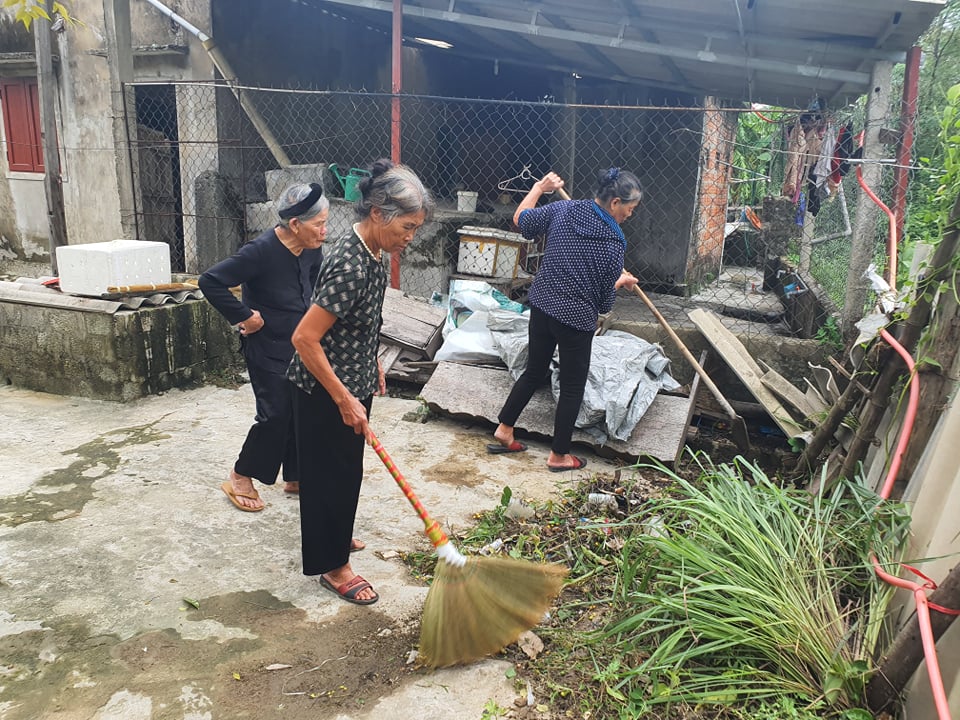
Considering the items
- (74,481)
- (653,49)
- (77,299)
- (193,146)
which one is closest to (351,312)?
(74,481)

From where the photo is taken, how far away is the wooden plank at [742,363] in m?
4.59

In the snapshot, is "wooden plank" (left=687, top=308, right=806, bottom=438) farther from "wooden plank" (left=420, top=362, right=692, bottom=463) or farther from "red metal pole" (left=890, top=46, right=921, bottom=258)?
"red metal pole" (left=890, top=46, right=921, bottom=258)

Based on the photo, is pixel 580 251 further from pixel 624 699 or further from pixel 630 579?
pixel 624 699

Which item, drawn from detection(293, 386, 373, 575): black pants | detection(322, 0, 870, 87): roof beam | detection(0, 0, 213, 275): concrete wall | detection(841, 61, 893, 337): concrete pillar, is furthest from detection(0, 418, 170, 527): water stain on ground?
detection(0, 0, 213, 275): concrete wall

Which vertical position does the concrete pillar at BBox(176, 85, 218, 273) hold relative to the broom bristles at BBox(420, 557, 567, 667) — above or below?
above

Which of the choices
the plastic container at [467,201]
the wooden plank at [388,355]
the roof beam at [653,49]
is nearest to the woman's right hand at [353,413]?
the wooden plank at [388,355]

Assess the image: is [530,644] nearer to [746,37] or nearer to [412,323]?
[412,323]

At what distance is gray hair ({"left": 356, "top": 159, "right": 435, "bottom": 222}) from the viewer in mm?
2561

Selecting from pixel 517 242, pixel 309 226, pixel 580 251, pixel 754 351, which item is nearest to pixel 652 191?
pixel 517 242

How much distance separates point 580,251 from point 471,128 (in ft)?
18.8

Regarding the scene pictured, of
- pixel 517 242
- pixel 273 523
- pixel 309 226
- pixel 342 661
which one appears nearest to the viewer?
pixel 342 661

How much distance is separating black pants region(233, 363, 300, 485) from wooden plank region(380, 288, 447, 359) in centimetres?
209

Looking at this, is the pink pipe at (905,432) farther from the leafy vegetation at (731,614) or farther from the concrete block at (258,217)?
the concrete block at (258,217)

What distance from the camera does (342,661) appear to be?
259 cm
